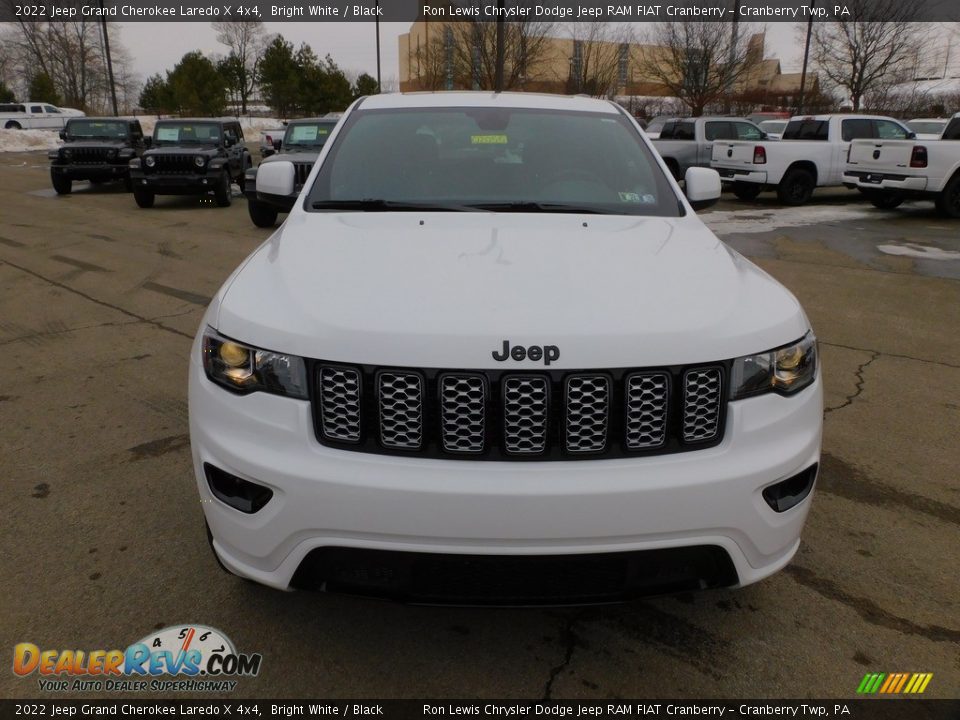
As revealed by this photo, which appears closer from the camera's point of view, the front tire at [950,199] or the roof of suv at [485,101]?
the roof of suv at [485,101]

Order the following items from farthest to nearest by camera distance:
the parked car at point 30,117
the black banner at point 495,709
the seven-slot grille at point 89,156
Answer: the parked car at point 30,117, the seven-slot grille at point 89,156, the black banner at point 495,709

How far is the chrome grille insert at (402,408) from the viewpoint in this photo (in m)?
1.99

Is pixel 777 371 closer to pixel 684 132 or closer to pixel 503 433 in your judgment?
pixel 503 433

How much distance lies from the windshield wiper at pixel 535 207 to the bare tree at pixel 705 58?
31035 mm

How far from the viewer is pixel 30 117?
4228cm

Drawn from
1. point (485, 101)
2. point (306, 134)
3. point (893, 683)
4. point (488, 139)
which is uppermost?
point (485, 101)

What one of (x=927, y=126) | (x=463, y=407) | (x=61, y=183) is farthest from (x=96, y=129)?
(x=927, y=126)

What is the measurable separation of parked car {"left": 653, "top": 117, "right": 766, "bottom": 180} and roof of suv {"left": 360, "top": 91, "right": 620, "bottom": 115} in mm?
13362

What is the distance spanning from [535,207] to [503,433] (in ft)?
4.64

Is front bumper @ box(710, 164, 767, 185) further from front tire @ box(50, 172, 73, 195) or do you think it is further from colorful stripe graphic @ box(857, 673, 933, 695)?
colorful stripe graphic @ box(857, 673, 933, 695)

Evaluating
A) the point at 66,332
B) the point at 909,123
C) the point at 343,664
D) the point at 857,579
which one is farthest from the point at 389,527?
the point at 909,123

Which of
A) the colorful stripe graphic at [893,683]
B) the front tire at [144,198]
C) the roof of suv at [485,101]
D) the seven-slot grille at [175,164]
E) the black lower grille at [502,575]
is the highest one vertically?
the roof of suv at [485,101]

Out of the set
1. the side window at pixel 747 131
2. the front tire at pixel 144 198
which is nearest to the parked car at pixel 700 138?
the side window at pixel 747 131

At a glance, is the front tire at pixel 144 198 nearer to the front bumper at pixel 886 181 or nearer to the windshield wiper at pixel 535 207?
the windshield wiper at pixel 535 207
